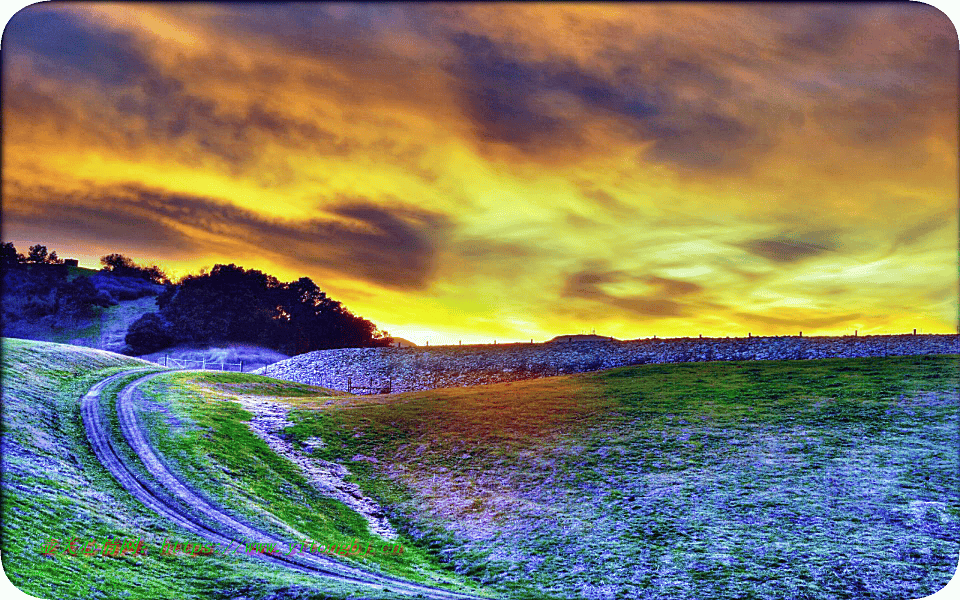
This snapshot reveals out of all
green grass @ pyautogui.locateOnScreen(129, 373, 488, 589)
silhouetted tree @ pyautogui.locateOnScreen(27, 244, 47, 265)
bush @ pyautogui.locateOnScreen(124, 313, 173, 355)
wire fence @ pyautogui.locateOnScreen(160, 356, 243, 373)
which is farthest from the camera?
bush @ pyautogui.locateOnScreen(124, 313, 173, 355)

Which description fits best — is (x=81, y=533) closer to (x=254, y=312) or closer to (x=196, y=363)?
(x=254, y=312)

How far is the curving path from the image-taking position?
23.9 m

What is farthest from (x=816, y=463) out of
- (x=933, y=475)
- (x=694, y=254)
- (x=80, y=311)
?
(x=80, y=311)

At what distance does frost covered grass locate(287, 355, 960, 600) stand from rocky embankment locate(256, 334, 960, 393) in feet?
24.1

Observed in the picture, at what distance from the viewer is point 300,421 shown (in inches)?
2130

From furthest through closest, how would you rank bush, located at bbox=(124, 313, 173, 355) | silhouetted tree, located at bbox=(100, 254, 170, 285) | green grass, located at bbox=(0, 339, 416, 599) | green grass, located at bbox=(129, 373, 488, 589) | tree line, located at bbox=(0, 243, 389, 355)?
bush, located at bbox=(124, 313, 173, 355), tree line, located at bbox=(0, 243, 389, 355), silhouetted tree, located at bbox=(100, 254, 170, 285), green grass, located at bbox=(129, 373, 488, 589), green grass, located at bbox=(0, 339, 416, 599)

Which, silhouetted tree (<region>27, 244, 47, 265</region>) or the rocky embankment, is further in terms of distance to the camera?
the rocky embankment

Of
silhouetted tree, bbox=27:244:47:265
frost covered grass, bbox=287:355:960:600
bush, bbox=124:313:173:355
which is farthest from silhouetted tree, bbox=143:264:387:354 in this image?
frost covered grass, bbox=287:355:960:600

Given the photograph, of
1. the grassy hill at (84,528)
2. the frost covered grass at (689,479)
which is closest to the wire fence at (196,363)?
the frost covered grass at (689,479)

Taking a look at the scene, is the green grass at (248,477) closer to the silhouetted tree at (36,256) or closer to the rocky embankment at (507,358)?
the silhouetted tree at (36,256)

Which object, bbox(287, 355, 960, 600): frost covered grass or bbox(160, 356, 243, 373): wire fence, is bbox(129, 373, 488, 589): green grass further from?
bbox(160, 356, 243, 373): wire fence

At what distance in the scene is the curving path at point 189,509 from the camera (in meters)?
23.9

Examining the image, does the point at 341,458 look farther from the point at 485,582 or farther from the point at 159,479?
the point at 485,582

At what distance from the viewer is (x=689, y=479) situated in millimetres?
35938
